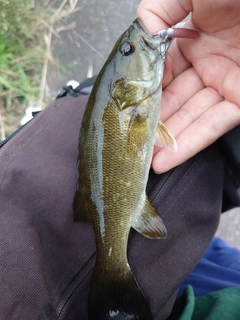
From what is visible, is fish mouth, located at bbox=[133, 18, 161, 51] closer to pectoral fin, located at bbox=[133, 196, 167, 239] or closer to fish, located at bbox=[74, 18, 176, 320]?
fish, located at bbox=[74, 18, 176, 320]

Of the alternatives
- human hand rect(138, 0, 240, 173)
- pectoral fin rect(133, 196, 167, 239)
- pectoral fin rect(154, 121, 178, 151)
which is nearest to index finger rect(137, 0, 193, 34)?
human hand rect(138, 0, 240, 173)

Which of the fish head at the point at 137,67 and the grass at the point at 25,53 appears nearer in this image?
the fish head at the point at 137,67

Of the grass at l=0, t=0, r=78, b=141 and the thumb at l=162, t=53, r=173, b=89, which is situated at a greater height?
the grass at l=0, t=0, r=78, b=141

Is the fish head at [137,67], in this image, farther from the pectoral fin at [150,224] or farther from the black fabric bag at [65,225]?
the pectoral fin at [150,224]

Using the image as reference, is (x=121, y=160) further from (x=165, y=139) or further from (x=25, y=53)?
(x=25, y=53)

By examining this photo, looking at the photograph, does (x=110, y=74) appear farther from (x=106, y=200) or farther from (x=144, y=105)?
(x=106, y=200)

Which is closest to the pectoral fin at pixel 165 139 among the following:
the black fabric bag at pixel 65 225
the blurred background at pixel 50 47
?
the black fabric bag at pixel 65 225
